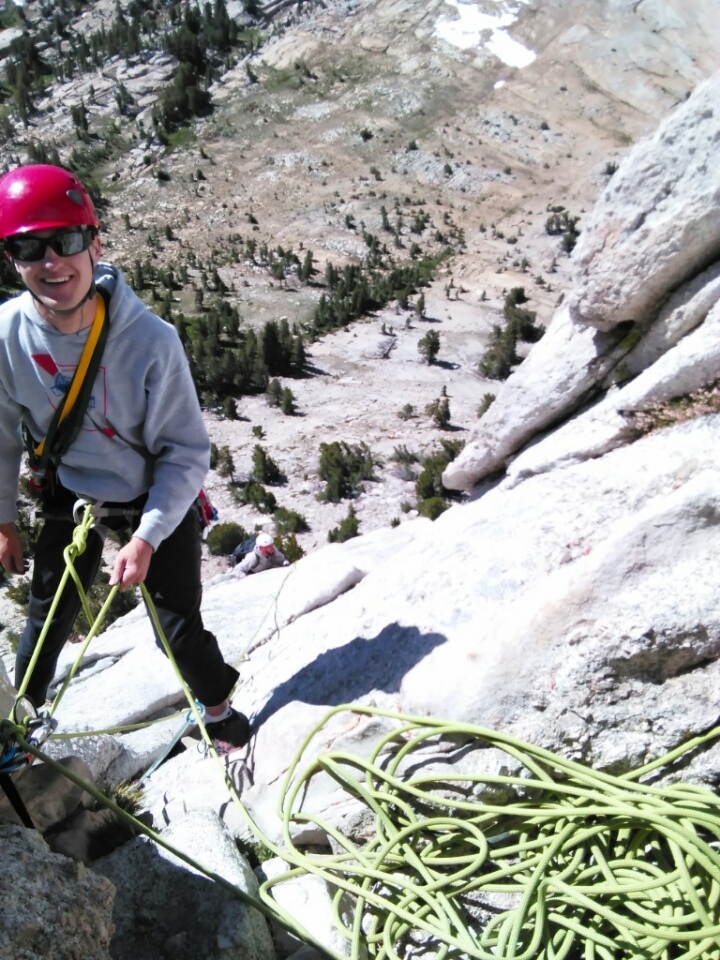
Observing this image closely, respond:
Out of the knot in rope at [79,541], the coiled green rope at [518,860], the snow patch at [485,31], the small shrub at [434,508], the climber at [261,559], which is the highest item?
the snow patch at [485,31]

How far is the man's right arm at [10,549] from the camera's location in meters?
2.70

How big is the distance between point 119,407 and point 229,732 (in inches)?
63.7

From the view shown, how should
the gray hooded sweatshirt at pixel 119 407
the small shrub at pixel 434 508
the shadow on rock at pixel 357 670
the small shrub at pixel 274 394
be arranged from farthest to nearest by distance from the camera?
1. the small shrub at pixel 274 394
2. the small shrub at pixel 434 508
3. the shadow on rock at pixel 357 670
4. the gray hooded sweatshirt at pixel 119 407

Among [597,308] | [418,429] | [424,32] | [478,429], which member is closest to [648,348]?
[597,308]

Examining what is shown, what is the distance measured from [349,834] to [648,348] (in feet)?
11.3

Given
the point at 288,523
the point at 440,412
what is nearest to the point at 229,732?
the point at 288,523

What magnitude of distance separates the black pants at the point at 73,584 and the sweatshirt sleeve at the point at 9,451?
0.15 m

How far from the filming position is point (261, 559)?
7.78 metres

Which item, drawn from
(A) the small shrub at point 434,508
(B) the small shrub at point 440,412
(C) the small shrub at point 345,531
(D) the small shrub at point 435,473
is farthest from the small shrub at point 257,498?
(B) the small shrub at point 440,412

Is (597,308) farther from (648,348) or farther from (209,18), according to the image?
(209,18)

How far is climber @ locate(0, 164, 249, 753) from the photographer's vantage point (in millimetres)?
2152

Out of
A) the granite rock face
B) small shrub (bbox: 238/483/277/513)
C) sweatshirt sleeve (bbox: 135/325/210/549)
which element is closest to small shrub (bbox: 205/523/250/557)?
small shrub (bbox: 238/483/277/513)

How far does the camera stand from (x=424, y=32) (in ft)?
158

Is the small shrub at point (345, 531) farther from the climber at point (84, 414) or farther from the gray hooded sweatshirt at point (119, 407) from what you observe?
the gray hooded sweatshirt at point (119, 407)
